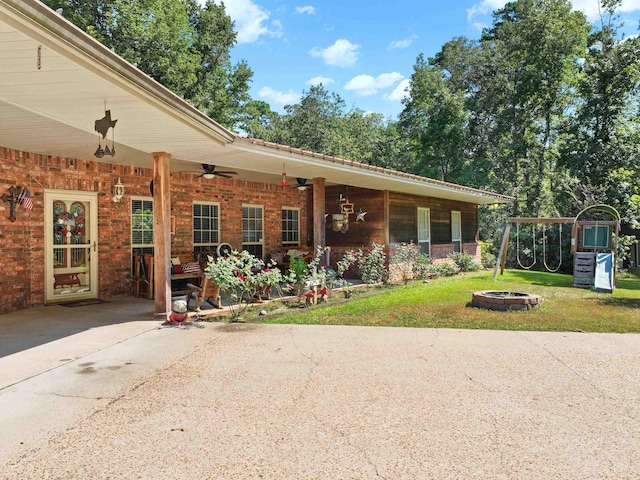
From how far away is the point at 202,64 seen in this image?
74.2 ft

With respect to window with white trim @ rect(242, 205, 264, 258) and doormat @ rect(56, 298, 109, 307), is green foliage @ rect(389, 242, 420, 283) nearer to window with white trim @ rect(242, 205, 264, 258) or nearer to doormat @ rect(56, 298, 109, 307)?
window with white trim @ rect(242, 205, 264, 258)

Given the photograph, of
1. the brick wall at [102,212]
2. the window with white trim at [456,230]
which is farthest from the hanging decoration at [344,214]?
the window with white trim at [456,230]

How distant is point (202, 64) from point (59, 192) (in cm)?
1684

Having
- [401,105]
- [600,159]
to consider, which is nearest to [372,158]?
[401,105]

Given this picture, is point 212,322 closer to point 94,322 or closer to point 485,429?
point 94,322

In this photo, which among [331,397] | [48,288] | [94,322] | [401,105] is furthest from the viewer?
[401,105]

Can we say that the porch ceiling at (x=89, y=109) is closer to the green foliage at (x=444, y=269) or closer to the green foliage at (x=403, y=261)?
the green foliage at (x=403, y=261)

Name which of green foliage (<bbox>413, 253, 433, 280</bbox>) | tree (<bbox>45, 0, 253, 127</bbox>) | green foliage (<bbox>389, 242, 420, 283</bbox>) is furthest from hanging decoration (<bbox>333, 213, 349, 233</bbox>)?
tree (<bbox>45, 0, 253, 127</bbox>)

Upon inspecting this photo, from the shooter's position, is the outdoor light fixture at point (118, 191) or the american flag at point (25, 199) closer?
the american flag at point (25, 199)

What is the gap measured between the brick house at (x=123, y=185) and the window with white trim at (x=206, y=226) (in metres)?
0.03

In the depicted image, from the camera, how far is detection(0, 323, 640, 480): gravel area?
8.46 feet

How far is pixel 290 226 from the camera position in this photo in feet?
42.6

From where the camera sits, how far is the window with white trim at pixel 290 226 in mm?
12781

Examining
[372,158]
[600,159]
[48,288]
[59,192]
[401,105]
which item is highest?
[401,105]
